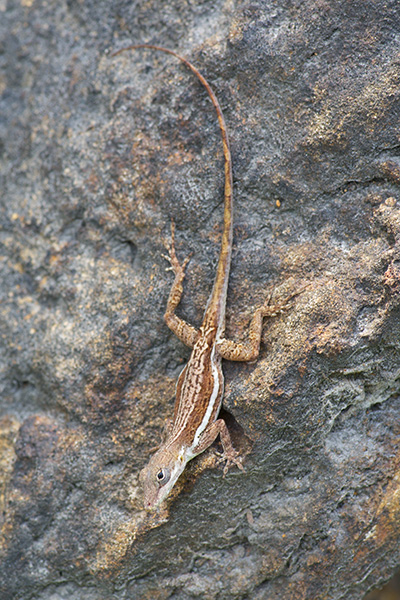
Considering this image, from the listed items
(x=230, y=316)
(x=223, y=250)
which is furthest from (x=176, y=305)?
(x=223, y=250)

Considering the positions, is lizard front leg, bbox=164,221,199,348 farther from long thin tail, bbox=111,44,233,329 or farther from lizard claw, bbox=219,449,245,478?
lizard claw, bbox=219,449,245,478

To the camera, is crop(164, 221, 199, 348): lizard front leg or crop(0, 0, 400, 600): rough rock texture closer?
crop(0, 0, 400, 600): rough rock texture

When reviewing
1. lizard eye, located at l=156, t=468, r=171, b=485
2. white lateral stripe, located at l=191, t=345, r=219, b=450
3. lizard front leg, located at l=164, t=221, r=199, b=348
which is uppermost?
lizard front leg, located at l=164, t=221, r=199, b=348

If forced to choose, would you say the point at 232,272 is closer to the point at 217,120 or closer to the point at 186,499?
the point at 217,120

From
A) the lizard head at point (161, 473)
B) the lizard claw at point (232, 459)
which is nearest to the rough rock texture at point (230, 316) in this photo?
the lizard claw at point (232, 459)

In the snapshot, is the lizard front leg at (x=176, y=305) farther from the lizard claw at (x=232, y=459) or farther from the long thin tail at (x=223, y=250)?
the lizard claw at (x=232, y=459)

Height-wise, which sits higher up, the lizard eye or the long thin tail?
the long thin tail

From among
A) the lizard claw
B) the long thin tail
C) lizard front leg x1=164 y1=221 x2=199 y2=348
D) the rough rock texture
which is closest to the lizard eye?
the rough rock texture
